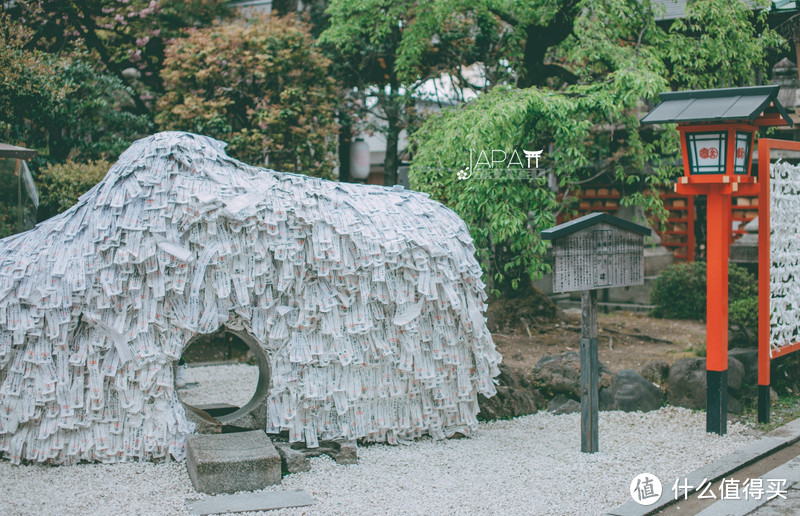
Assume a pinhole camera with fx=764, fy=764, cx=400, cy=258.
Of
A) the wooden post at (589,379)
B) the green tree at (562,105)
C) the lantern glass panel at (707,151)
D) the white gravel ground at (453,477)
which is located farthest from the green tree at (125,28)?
the wooden post at (589,379)

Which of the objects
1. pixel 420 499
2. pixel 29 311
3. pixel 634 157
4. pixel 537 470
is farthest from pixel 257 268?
pixel 634 157

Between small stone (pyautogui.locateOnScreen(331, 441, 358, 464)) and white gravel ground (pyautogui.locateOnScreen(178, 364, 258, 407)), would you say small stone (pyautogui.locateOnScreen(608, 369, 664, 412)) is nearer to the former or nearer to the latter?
small stone (pyautogui.locateOnScreen(331, 441, 358, 464))

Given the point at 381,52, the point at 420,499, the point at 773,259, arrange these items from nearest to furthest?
the point at 420,499 → the point at 773,259 → the point at 381,52

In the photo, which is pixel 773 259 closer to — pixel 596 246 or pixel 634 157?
pixel 596 246

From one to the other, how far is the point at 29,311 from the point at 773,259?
312 inches

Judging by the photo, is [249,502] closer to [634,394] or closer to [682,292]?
[634,394]

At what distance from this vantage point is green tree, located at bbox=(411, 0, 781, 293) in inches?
400

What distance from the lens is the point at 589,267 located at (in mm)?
7434

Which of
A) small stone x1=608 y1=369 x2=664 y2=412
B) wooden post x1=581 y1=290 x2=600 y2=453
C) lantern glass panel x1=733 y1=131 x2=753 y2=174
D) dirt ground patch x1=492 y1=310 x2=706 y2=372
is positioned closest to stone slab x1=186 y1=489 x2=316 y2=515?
wooden post x1=581 y1=290 x2=600 y2=453

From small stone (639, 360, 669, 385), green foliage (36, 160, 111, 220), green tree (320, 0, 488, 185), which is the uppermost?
green tree (320, 0, 488, 185)

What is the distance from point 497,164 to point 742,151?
3.12 m

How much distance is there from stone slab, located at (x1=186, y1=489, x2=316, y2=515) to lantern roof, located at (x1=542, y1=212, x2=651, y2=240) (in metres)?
3.18

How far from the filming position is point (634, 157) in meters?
11.9

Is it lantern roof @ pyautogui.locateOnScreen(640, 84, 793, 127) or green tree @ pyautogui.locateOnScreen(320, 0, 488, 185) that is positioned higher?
green tree @ pyautogui.locateOnScreen(320, 0, 488, 185)
